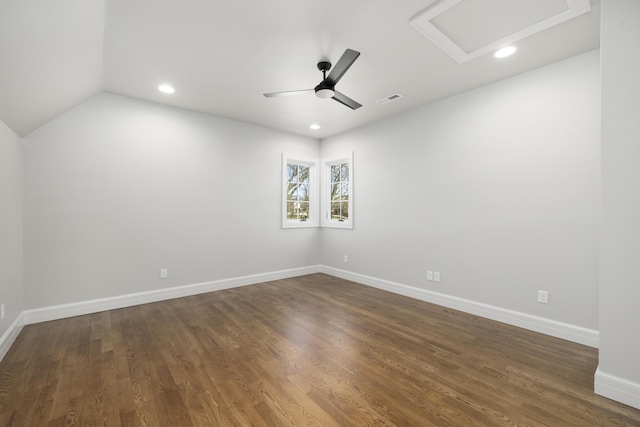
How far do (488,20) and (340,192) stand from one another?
3.50 meters

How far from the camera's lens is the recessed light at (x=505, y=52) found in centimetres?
247

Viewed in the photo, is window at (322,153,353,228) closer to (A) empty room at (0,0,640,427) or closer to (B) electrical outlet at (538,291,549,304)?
(A) empty room at (0,0,640,427)

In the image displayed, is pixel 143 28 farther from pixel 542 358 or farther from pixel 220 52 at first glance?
pixel 542 358

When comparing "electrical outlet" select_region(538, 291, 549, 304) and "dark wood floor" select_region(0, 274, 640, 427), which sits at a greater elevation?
"electrical outlet" select_region(538, 291, 549, 304)

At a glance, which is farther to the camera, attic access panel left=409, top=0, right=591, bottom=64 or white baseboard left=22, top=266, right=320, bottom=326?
white baseboard left=22, top=266, right=320, bottom=326

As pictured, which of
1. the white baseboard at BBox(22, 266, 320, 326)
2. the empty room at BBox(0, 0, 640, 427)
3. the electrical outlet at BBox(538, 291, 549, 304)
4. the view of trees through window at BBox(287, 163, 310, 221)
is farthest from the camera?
the view of trees through window at BBox(287, 163, 310, 221)

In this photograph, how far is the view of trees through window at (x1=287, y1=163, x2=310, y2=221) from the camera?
5293mm

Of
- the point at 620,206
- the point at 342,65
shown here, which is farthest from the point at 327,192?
the point at 620,206

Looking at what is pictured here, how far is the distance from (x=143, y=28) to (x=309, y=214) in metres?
3.88

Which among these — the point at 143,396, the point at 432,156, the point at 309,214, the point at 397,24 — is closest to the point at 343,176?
the point at 309,214

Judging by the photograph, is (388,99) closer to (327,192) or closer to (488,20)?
(488,20)

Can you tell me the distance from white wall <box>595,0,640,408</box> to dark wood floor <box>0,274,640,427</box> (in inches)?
9.9

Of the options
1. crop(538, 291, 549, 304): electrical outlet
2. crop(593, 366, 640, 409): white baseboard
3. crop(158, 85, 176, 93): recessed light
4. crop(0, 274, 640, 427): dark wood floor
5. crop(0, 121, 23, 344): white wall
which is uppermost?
crop(158, 85, 176, 93): recessed light

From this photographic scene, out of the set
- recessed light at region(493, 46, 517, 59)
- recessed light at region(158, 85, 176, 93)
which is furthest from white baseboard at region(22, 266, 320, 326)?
recessed light at region(493, 46, 517, 59)
